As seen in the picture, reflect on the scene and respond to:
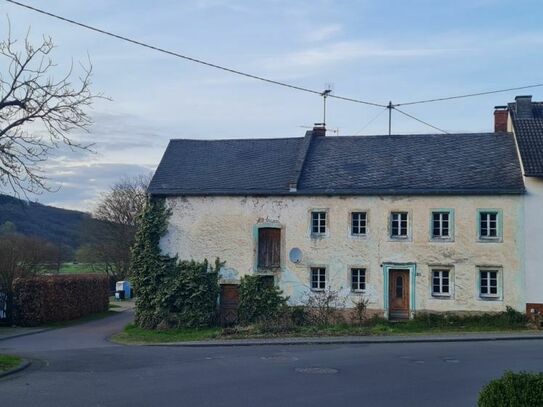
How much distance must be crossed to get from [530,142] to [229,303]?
14.5 meters

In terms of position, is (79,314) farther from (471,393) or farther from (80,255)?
(471,393)

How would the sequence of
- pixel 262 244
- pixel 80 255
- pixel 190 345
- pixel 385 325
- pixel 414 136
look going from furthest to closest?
1. pixel 80 255
2. pixel 414 136
3. pixel 262 244
4. pixel 385 325
5. pixel 190 345

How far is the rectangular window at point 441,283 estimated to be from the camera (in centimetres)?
2930

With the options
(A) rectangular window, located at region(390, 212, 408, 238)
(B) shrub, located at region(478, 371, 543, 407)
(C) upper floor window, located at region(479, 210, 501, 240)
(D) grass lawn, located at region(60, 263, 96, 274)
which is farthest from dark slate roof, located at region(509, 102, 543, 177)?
(D) grass lawn, located at region(60, 263, 96, 274)

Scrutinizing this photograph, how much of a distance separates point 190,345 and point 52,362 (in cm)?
637

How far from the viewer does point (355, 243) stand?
30.4m

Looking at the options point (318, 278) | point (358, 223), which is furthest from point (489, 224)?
point (318, 278)

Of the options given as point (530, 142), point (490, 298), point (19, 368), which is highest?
point (530, 142)

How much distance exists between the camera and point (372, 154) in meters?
32.9

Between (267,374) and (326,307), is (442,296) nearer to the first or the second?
(326,307)

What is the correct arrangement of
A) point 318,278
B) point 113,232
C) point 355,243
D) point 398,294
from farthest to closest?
1. point 113,232
2. point 318,278
3. point 355,243
4. point 398,294

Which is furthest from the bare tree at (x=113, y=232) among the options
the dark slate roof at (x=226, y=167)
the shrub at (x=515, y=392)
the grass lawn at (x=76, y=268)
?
the shrub at (x=515, y=392)

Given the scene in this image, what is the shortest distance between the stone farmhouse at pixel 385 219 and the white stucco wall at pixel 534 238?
40 millimetres

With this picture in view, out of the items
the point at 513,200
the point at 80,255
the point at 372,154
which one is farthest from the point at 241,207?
the point at 80,255
